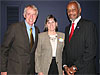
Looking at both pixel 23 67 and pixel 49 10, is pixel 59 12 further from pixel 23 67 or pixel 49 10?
pixel 23 67

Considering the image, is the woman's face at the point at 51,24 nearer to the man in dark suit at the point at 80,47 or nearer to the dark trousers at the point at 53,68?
the man in dark suit at the point at 80,47

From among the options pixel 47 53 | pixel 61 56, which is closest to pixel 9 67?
pixel 47 53

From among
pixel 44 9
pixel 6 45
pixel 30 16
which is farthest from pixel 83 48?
pixel 44 9

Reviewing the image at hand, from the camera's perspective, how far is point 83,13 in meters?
4.69

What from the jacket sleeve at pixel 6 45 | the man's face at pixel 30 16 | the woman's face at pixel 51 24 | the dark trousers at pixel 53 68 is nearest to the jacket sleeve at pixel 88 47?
the dark trousers at pixel 53 68

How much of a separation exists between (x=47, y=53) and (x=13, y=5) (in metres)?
3.05

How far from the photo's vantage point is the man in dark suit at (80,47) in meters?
2.15

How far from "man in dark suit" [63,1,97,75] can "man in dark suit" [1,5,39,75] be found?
0.81m

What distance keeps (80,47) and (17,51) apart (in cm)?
129

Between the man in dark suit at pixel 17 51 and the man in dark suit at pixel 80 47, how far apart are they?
31.9 inches

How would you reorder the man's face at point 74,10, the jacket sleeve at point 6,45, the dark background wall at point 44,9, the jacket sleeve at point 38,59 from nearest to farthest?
the jacket sleeve at point 6,45 → the man's face at point 74,10 → the jacket sleeve at point 38,59 → the dark background wall at point 44,9

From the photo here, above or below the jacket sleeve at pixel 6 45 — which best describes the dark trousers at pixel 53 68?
below

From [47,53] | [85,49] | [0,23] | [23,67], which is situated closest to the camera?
[85,49]

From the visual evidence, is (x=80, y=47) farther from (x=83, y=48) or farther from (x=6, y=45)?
(x=6, y=45)
